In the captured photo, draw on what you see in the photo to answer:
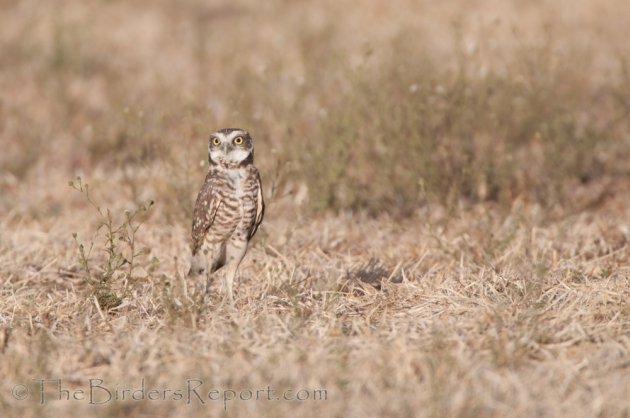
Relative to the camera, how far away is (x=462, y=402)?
3811 mm

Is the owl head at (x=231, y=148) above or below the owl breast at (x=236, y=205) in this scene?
above

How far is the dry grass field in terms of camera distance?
4137 mm

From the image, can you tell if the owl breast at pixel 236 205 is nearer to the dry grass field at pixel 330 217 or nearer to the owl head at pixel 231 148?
the owl head at pixel 231 148

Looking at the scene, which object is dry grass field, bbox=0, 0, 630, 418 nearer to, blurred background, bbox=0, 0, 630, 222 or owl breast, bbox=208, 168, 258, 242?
blurred background, bbox=0, 0, 630, 222

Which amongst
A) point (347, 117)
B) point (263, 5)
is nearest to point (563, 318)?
point (347, 117)

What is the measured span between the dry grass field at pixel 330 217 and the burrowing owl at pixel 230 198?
33cm

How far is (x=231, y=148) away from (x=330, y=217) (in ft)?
7.52

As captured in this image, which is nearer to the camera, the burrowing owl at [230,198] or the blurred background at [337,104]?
the burrowing owl at [230,198]

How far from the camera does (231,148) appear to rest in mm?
5184

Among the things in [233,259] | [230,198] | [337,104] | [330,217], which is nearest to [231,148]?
[230,198]

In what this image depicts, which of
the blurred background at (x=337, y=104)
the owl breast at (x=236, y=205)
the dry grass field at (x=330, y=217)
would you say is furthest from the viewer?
the blurred background at (x=337, y=104)

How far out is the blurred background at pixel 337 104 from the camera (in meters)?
7.45

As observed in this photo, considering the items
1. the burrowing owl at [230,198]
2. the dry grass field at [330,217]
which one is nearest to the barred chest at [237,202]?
the burrowing owl at [230,198]

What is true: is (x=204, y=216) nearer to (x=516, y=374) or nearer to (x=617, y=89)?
(x=516, y=374)
